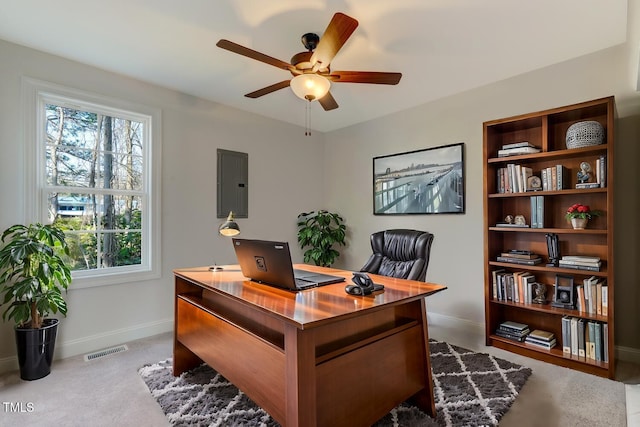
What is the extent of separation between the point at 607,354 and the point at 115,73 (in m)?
4.49

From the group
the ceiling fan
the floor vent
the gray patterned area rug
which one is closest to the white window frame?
the floor vent

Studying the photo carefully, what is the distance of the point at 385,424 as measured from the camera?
170 centimetres

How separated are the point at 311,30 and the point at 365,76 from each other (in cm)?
54

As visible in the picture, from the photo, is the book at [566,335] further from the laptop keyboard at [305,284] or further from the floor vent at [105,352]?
the floor vent at [105,352]

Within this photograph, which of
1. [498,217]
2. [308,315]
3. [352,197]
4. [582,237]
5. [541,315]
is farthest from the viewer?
[352,197]

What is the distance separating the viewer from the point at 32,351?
2.23 meters

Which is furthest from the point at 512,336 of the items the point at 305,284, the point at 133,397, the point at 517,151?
the point at 133,397

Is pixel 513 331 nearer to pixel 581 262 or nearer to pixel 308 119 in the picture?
pixel 581 262

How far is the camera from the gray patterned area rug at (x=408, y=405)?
1.75 metres

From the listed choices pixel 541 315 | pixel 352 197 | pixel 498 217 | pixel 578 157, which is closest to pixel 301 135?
pixel 352 197

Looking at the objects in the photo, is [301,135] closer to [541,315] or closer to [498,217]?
[498,217]

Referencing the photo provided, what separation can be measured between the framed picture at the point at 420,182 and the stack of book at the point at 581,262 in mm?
994

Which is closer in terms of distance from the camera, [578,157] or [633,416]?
[633,416]

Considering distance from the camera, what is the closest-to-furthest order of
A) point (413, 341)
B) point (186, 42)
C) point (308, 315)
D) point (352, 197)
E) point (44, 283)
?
point (308, 315) < point (413, 341) < point (44, 283) < point (186, 42) < point (352, 197)
